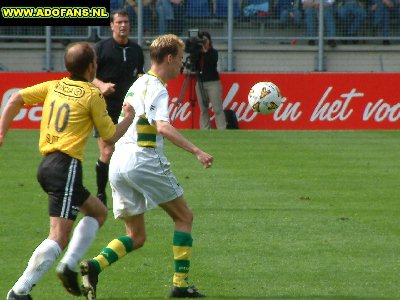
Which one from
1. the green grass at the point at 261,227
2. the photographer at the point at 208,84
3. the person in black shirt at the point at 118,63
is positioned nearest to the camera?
the green grass at the point at 261,227

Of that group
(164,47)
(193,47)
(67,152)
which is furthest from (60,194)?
(193,47)

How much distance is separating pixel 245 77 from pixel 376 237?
1329cm

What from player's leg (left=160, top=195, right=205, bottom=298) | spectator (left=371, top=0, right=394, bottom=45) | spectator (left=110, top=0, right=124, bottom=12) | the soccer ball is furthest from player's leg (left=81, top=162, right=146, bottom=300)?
spectator (left=371, top=0, right=394, bottom=45)

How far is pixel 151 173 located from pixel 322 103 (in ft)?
52.1

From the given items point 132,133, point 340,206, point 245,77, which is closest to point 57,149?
point 132,133

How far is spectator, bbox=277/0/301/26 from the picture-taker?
25.5 meters

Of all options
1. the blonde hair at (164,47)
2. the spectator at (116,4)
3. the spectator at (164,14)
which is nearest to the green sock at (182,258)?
the blonde hair at (164,47)

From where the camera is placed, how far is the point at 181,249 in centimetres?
789

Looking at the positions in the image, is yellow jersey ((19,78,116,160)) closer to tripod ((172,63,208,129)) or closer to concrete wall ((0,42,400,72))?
tripod ((172,63,208,129))

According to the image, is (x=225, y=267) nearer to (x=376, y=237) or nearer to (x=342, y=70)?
(x=376, y=237)

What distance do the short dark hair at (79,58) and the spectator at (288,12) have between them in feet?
60.9

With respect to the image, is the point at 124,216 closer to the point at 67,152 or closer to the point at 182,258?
the point at 182,258

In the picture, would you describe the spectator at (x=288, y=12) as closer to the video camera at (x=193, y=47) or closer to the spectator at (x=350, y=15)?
the spectator at (x=350, y=15)

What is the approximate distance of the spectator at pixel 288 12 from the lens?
25531mm
